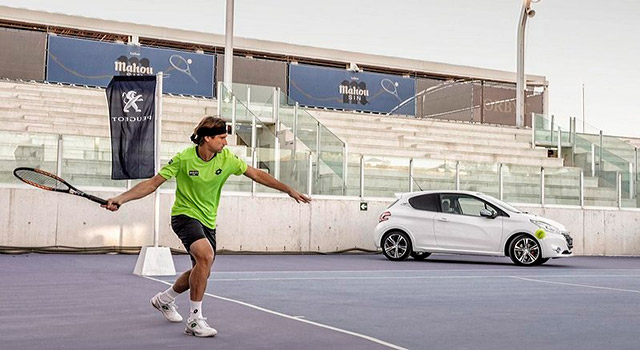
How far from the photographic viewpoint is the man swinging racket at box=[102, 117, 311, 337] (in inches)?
289

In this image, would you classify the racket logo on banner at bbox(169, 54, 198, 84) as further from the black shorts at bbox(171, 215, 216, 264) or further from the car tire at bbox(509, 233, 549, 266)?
the black shorts at bbox(171, 215, 216, 264)

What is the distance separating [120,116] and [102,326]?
25.6 ft

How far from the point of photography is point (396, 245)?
2002 cm

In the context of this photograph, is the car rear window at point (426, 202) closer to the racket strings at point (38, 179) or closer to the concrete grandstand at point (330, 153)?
the concrete grandstand at point (330, 153)

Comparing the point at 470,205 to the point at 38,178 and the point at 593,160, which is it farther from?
the point at 38,178

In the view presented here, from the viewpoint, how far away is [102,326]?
7.79 m

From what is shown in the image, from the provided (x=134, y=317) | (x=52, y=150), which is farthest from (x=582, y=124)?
(x=134, y=317)

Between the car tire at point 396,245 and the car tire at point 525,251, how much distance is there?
2249 mm

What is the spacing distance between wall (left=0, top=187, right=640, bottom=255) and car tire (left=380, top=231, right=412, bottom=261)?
8.80ft

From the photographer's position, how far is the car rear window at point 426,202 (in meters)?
19.9

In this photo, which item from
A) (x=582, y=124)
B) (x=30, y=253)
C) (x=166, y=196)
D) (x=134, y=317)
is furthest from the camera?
(x=582, y=124)

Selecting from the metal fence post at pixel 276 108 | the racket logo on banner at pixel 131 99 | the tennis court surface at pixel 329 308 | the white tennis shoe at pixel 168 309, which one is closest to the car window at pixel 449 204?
the tennis court surface at pixel 329 308

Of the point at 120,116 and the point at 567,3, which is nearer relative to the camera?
the point at 120,116

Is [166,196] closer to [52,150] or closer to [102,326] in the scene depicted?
[52,150]
